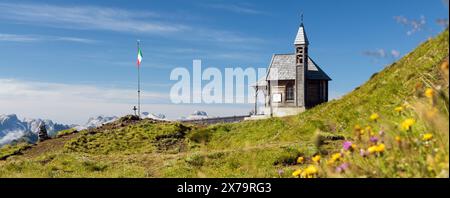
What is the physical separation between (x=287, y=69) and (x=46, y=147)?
3094 cm

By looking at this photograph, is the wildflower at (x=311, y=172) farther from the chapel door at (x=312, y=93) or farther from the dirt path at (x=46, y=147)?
the chapel door at (x=312, y=93)

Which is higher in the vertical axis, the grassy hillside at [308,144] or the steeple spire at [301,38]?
the steeple spire at [301,38]

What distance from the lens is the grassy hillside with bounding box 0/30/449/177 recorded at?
5.57 metres

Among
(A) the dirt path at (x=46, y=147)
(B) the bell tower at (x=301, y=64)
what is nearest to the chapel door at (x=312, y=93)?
(B) the bell tower at (x=301, y=64)

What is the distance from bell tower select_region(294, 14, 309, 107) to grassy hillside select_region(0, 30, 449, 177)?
1994 cm

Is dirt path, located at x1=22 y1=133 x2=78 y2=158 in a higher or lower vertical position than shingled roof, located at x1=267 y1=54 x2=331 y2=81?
lower

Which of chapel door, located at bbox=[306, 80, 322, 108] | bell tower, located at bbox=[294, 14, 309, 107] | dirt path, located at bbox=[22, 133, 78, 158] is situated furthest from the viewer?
chapel door, located at bbox=[306, 80, 322, 108]

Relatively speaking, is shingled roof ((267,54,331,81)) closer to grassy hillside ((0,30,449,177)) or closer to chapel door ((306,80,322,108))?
chapel door ((306,80,322,108))

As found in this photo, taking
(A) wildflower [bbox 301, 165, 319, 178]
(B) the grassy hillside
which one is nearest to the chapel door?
(B) the grassy hillside

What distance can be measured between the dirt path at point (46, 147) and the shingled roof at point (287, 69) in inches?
1052

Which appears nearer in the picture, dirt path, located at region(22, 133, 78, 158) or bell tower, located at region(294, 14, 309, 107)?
dirt path, located at region(22, 133, 78, 158)

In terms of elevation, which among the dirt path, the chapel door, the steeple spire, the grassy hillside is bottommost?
the dirt path

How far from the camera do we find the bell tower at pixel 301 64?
5484cm
